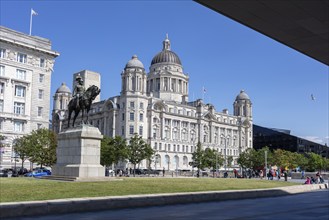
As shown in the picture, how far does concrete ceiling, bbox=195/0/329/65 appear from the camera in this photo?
1231cm

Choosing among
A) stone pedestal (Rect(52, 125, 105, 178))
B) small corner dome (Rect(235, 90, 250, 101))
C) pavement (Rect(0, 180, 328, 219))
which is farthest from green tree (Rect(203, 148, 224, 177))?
pavement (Rect(0, 180, 328, 219))

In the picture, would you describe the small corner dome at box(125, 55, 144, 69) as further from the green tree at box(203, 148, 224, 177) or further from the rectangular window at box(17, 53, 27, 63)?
the rectangular window at box(17, 53, 27, 63)

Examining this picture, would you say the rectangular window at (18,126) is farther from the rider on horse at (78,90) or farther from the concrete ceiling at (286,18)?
the concrete ceiling at (286,18)

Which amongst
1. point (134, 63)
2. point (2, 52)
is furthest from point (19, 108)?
point (134, 63)

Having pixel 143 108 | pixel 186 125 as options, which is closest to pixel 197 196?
pixel 143 108

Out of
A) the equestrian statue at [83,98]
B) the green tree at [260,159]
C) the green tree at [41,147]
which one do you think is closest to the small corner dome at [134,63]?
the green tree at [260,159]

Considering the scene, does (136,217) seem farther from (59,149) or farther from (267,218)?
(59,149)

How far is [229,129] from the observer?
16762cm

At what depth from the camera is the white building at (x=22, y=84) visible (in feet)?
243

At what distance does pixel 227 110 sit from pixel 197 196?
15740cm

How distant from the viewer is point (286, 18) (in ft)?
45.0

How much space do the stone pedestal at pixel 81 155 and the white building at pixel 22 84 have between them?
44.3 metres

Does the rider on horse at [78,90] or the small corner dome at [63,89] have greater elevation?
the small corner dome at [63,89]

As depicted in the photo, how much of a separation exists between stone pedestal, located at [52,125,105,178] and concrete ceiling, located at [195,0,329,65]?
18.2 m
